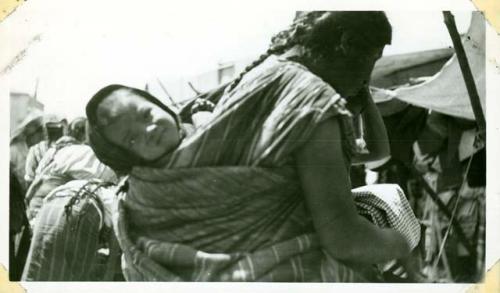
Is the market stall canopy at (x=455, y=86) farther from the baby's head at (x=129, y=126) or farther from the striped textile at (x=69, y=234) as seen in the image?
the striped textile at (x=69, y=234)

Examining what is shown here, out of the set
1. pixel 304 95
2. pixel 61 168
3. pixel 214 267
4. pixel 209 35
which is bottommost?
pixel 214 267

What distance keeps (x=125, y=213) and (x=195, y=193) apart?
0.35m

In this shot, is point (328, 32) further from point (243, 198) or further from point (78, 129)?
point (78, 129)

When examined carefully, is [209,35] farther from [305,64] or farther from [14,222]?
[14,222]

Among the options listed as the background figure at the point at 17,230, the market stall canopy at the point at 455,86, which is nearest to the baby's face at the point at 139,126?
the background figure at the point at 17,230

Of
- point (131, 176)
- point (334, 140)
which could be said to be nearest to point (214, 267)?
point (131, 176)

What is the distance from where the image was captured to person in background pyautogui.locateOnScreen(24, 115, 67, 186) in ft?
10.2

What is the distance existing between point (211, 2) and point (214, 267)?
1247 mm

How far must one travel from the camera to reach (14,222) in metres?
3.11

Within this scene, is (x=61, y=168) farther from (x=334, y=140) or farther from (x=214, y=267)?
(x=334, y=140)

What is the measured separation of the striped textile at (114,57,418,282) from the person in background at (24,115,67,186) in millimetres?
487

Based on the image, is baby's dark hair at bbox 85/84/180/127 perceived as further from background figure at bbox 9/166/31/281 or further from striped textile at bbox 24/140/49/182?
background figure at bbox 9/166/31/281

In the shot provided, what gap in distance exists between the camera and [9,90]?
313 centimetres

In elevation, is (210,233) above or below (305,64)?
below
